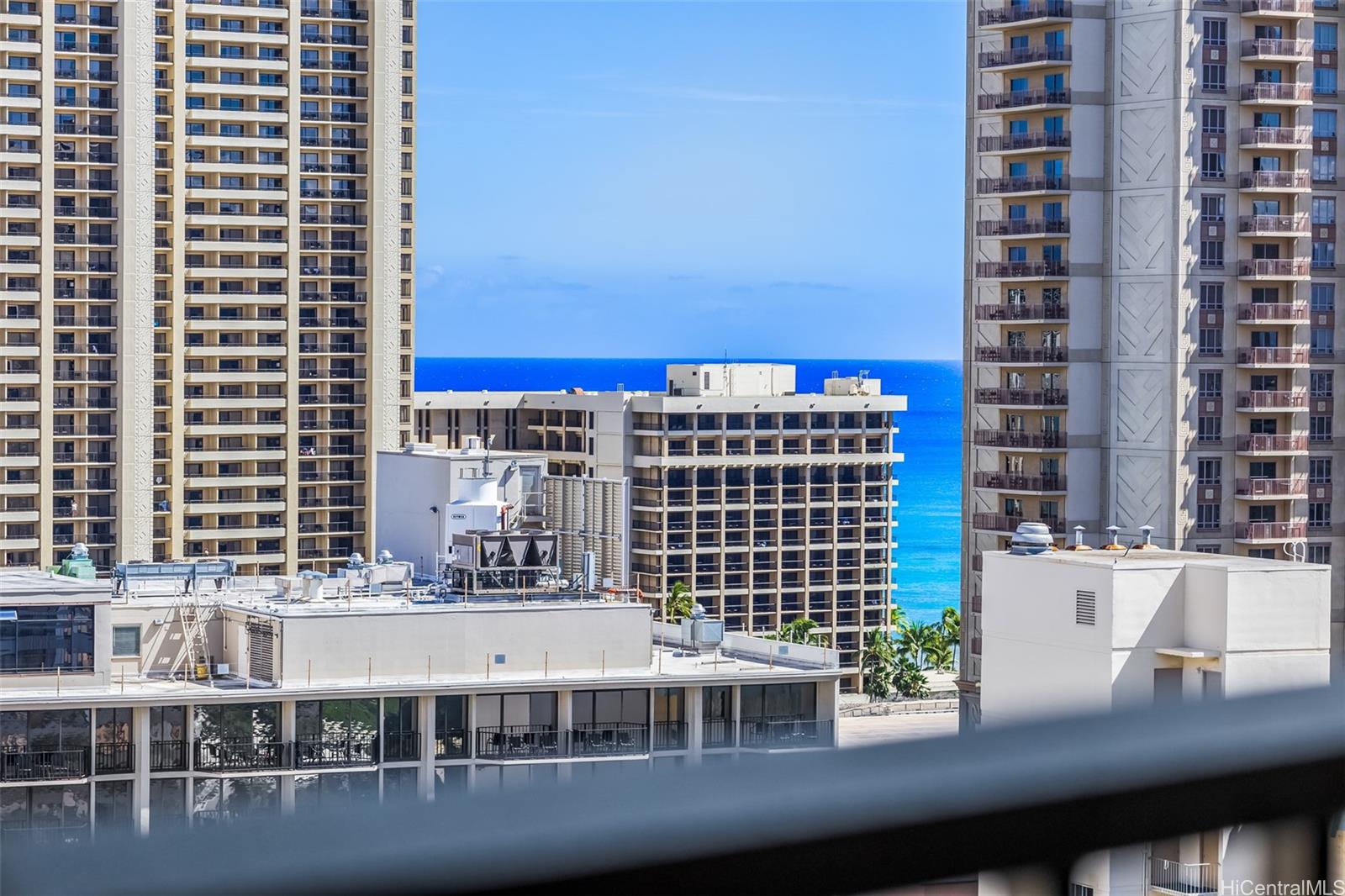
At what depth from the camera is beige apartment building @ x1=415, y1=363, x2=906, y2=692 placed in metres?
43.2

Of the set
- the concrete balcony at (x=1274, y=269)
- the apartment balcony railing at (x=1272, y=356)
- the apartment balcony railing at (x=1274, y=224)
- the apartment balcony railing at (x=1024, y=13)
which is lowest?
the apartment balcony railing at (x=1272, y=356)

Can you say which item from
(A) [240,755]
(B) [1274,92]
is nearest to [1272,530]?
(B) [1274,92]

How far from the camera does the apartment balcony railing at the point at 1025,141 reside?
24.1m

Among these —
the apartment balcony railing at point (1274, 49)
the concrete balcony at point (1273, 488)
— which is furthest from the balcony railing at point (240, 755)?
the apartment balcony railing at point (1274, 49)

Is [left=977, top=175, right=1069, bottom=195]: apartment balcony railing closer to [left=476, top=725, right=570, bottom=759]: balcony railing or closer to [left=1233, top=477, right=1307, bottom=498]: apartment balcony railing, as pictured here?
[left=1233, top=477, right=1307, bottom=498]: apartment balcony railing

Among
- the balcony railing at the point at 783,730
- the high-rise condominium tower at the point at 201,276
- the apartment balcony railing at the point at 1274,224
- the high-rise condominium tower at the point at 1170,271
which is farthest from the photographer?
the high-rise condominium tower at the point at 201,276

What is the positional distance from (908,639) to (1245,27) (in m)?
19.8

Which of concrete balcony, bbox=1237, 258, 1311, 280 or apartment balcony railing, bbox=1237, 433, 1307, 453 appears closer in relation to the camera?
concrete balcony, bbox=1237, 258, 1311, 280

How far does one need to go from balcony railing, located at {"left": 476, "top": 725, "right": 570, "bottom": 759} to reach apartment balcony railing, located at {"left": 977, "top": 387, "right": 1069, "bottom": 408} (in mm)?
8239

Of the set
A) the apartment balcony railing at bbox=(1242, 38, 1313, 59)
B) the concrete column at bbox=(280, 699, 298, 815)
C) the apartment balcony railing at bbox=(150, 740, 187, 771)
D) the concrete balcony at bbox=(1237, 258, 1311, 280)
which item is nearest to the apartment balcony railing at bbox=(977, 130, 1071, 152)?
the apartment balcony railing at bbox=(1242, 38, 1313, 59)

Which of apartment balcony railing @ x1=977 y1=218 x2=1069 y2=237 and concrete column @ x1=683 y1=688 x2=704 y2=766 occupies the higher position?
apartment balcony railing @ x1=977 y1=218 x2=1069 y2=237

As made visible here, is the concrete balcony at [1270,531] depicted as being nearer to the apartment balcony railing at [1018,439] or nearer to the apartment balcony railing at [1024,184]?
the apartment balcony railing at [1018,439]

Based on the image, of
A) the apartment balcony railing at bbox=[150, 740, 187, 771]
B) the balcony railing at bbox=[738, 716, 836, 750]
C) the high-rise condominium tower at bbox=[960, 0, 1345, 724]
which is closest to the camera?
the apartment balcony railing at bbox=[150, 740, 187, 771]

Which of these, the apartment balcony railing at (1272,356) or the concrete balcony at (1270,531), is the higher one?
the apartment balcony railing at (1272,356)
